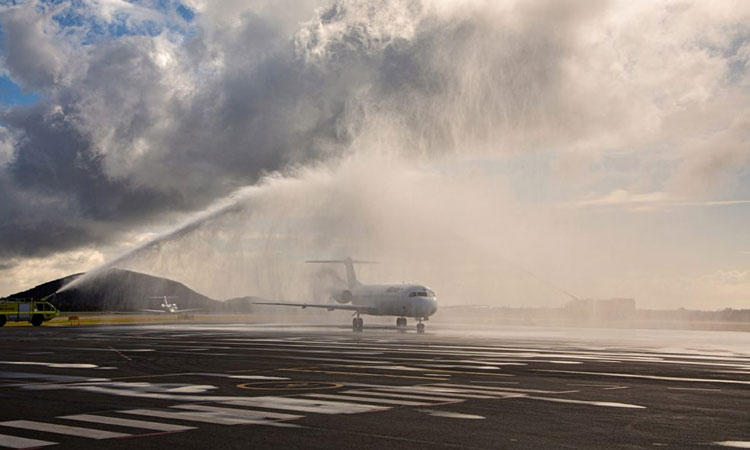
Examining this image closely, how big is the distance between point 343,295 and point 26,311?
37.1 m

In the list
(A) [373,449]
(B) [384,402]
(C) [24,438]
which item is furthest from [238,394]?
(A) [373,449]

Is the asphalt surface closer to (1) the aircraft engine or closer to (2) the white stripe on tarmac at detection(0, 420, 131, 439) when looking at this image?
(2) the white stripe on tarmac at detection(0, 420, 131, 439)

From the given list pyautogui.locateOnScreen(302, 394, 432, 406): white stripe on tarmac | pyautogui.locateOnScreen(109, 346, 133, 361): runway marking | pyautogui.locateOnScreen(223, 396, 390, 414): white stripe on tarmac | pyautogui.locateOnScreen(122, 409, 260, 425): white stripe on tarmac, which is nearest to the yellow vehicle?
pyautogui.locateOnScreen(109, 346, 133, 361): runway marking

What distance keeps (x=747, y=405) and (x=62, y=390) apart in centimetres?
1780

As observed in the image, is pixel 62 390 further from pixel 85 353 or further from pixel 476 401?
pixel 85 353

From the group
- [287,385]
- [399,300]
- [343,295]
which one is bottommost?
[287,385]

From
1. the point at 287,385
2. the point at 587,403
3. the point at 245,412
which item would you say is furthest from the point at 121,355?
the point at 587,403

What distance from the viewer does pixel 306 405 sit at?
18.4 m

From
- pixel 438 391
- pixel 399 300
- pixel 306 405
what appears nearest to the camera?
pixel 306 405

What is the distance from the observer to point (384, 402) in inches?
746

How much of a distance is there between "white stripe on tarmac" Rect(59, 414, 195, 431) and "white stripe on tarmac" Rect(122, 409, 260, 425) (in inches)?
28.7

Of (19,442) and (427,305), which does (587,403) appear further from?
(427,305)

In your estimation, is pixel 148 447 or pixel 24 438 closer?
pixel 148 447

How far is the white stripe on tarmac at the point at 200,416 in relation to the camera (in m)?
15.7
